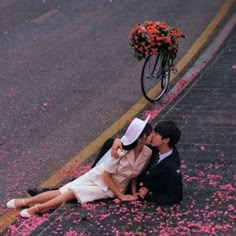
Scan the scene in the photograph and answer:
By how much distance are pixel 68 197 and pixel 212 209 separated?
1.35 m

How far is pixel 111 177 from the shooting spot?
6164 millimetres

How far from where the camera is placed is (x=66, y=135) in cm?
848

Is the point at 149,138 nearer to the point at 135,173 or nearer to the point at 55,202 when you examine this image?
the point at 135,173

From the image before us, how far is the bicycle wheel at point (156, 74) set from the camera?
946 cm

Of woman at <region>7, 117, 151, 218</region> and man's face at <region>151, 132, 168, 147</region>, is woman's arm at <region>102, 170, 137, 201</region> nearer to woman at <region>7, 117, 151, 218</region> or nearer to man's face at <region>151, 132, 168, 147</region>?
woman at <region>7, 117, 151, 218</region>

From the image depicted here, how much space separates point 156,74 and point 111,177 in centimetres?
362

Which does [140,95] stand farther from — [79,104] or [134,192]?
[134,192]

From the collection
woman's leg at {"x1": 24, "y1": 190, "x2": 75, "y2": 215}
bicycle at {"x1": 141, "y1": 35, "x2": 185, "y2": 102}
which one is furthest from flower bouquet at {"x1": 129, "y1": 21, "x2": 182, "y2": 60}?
woman's leg at {"x1": 24, "y1": 190, "x2": 75, "y2": 215}

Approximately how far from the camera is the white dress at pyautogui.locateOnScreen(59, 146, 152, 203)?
6086 mm

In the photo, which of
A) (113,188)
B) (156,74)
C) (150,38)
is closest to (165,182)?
(113,188)

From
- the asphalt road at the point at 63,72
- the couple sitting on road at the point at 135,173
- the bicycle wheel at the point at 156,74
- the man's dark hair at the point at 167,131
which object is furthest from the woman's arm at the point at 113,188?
the bicycle wheel at the point at 156,74

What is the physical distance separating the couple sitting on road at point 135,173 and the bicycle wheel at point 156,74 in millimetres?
3274

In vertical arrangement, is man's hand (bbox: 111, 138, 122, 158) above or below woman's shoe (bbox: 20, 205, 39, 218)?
above

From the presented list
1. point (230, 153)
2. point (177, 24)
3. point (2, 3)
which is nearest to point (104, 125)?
point (230, 153)
